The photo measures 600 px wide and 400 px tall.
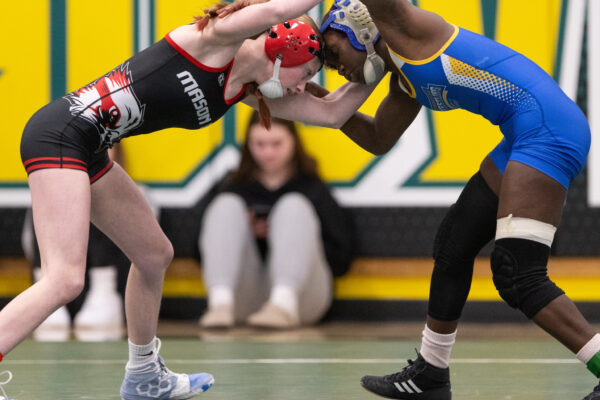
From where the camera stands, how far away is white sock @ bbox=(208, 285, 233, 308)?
636 cm

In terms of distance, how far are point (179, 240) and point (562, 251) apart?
8.62ft

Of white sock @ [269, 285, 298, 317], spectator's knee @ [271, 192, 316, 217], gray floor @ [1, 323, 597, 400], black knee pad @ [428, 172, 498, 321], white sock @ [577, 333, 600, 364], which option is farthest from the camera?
spectator's knee @ [271, 192, 316, 217]

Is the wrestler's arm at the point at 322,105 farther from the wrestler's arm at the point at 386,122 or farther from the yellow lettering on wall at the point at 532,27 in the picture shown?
the yellow lettering on wall at the point at 532,27

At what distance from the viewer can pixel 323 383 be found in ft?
13.7

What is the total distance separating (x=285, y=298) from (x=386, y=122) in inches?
103

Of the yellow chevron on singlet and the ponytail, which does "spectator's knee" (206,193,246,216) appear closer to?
the ponytail

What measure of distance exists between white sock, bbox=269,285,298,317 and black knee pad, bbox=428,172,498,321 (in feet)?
8.59

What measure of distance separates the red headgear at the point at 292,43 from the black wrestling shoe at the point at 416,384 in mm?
1183

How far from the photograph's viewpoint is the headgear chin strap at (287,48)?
140 inches

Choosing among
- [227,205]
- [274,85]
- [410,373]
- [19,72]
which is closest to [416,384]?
[410,373]

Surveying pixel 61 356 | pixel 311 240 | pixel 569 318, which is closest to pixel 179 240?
pixel 311 240

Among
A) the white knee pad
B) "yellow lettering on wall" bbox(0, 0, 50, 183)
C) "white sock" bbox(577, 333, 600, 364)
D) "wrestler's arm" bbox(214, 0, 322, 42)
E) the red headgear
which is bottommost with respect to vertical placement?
"yellow lettering on wall" bbox(0, 0, 50, 183)

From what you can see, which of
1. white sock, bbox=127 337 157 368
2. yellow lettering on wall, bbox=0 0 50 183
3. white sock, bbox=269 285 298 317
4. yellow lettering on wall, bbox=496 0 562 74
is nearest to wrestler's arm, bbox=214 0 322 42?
white sock, bbox=127 337 157 368

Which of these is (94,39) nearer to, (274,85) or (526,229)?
(274,85)
